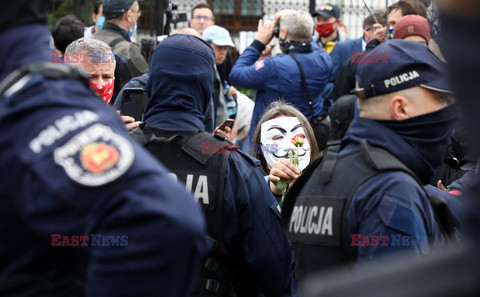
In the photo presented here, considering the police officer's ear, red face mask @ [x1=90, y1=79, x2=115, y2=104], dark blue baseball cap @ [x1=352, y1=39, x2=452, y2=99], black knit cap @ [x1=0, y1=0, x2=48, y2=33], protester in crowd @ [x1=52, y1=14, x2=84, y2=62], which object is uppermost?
black knit cap @ [x1=0, y1=0, x2=48, y2=33]

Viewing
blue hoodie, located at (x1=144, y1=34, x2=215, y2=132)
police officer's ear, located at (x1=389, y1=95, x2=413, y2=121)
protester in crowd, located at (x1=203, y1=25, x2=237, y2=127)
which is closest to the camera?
police officer's ear, located at (x1=389, y1=95, x2=413, y2=121)

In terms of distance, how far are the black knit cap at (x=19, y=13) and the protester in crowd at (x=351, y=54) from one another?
15.0 ft

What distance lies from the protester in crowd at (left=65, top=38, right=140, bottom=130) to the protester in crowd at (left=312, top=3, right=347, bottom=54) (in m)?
4.41

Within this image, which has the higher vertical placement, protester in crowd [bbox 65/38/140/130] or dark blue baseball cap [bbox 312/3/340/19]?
protester in crowd [bbox 65/38/140/130]

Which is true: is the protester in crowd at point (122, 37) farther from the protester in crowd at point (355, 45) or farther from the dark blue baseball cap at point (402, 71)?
the dark blue baseball cap at point (402, 71)

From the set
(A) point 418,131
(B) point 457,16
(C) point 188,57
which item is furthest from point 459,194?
(B) point 457,16

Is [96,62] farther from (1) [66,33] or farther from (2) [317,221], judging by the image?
(2) [317,221]

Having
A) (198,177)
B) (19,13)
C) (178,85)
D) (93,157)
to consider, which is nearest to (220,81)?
(178,85)

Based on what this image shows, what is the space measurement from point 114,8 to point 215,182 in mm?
3631

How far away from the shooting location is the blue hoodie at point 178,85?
3.39 m

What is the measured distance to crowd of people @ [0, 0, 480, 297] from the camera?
4.74 feet

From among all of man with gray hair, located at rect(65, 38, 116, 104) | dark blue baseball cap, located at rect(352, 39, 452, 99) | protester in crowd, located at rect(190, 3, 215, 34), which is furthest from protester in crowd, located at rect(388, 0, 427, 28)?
dark blue baseball cap, located at rect(352, 39, 452, 99)

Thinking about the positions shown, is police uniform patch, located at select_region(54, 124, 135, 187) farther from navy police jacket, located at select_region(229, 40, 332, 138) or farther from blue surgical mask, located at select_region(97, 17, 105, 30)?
blue surgical mask, located at select_region(97, 17, 105, 30)

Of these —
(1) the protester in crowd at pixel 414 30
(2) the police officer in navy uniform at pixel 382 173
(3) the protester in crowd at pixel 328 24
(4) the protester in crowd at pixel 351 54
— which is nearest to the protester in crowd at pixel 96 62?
(2) the police officer in navy uniform at pixel 382 173
